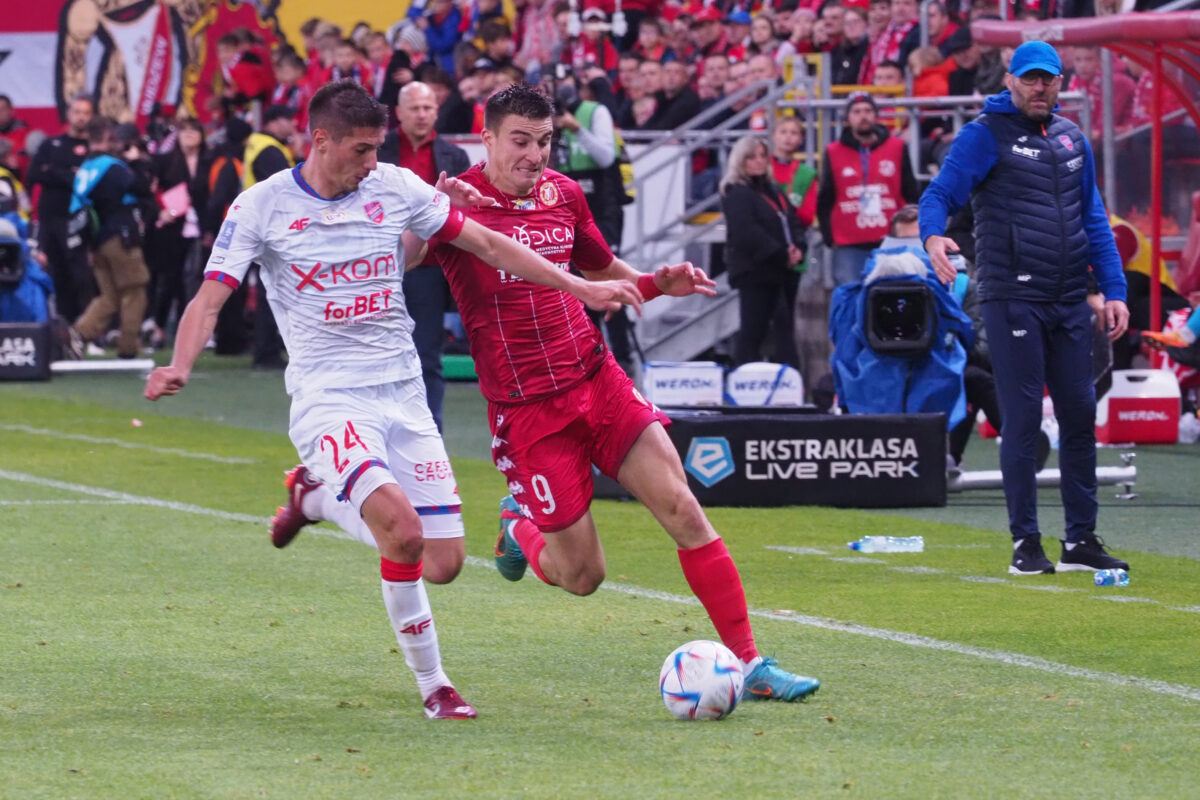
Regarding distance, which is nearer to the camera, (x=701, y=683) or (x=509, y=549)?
(x=701, y=683)

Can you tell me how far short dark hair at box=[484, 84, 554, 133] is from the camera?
6934 millimetres

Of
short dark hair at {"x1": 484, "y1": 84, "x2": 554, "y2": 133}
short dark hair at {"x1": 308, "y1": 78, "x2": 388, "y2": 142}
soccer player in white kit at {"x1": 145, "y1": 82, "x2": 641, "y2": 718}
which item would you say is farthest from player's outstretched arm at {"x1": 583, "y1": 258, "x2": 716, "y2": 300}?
short dark hair at {"x1": 308, "y1": 78, "x2": 388, "y2": 142}

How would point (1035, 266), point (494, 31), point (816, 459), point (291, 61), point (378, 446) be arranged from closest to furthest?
point (378, 446) → point (1035, 266) → point (816, 459) → point (494, 31) → point (291, 61)

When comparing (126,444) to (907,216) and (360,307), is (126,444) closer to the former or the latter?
(907,216)

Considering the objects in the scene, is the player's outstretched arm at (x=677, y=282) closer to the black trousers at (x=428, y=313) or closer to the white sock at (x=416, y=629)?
the white sock at (x=416, y=629)

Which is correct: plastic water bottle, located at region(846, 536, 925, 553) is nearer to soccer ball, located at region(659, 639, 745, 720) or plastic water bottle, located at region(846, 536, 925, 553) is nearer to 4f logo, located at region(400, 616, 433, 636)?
soccer ball, located at region(659, 639, 745, 720)

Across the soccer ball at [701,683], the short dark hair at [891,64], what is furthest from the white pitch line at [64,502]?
the short dark hair at [891,64]

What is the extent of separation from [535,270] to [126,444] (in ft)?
29.5

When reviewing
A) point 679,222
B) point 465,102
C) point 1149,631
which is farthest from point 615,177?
point 1149,631

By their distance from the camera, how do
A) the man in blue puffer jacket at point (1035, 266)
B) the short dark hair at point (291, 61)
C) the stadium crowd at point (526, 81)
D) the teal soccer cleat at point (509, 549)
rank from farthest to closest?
the short dark hair at point (291, 61) → the stadium crowd at point (526, 81) → the man in blue puffer jacket at point (1035, 266) → the teal soccer cleat at point (509, 549)

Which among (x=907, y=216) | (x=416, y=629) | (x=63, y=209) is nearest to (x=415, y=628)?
(x=416, y=629)

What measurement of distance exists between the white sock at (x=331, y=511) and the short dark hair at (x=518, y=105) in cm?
136

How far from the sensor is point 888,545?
10.1m

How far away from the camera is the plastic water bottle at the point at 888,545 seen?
10094mm
